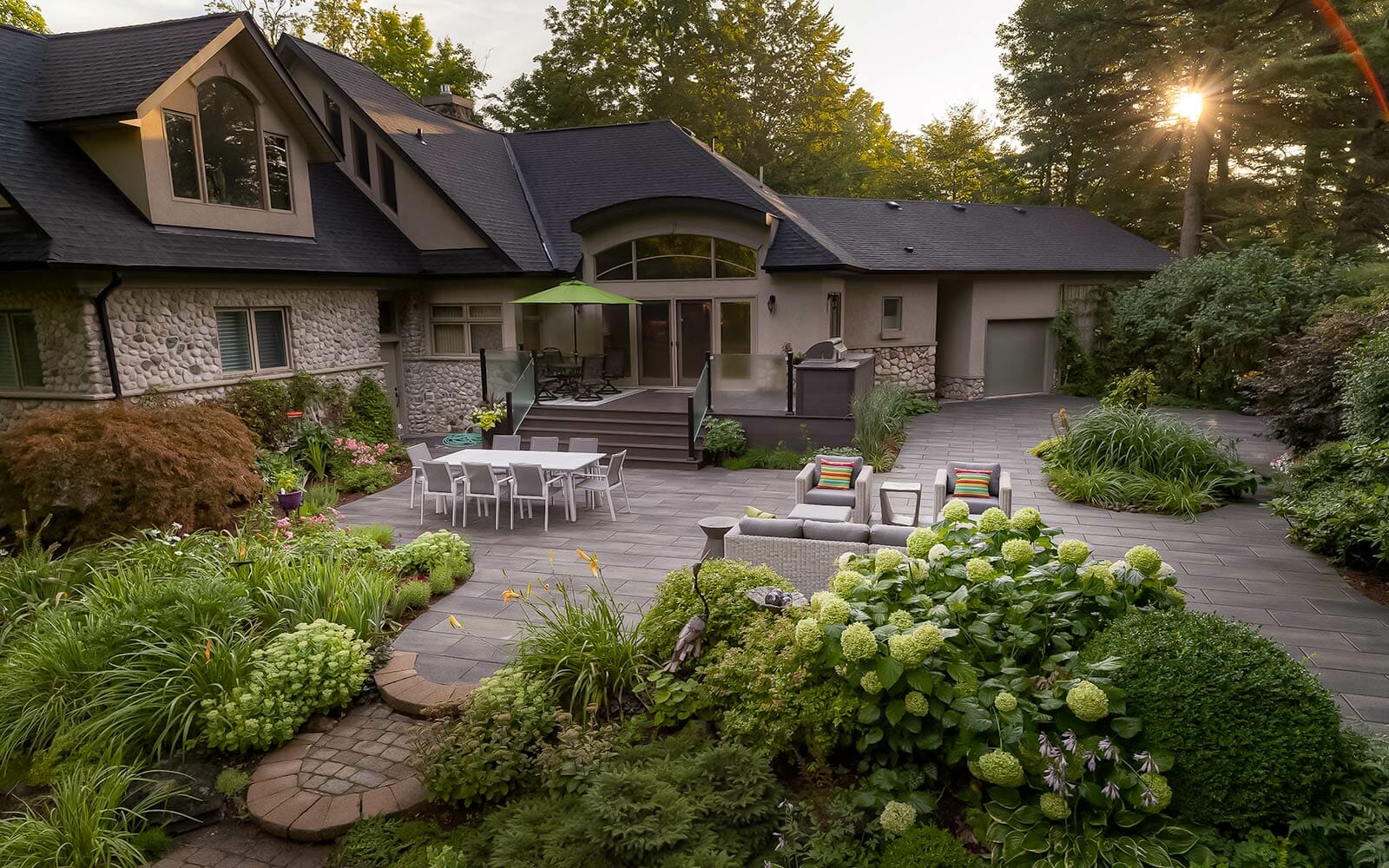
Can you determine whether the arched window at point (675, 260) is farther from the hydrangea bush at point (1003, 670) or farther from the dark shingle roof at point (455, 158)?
the hydrangea bush at point (1003, 670)

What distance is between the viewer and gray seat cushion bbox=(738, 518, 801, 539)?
666cm

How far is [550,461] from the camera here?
1006 cm

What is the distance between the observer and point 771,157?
1189 inches

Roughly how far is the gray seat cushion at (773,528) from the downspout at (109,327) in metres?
8.73

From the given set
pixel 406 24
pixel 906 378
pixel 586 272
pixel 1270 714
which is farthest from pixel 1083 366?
pixel 406 24

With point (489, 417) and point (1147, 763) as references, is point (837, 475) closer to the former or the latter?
point (1147, 763)

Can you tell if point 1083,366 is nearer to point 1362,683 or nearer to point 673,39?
point 1362,683

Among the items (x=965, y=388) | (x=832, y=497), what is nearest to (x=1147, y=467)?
(x=832, y=497)

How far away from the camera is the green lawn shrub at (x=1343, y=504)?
23.5ft

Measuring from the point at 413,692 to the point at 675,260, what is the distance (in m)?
12.3

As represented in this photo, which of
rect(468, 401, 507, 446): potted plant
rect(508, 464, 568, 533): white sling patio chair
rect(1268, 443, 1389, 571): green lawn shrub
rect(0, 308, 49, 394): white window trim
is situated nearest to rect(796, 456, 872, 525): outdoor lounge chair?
rect(508, 464, 568, 533): white sling patio chair

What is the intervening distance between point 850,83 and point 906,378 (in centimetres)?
1756

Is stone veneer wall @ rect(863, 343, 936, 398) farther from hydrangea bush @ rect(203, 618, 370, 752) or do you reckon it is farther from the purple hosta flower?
the purple hosta flower

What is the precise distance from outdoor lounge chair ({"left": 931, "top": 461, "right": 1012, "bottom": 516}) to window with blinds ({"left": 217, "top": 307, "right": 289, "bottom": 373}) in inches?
415
